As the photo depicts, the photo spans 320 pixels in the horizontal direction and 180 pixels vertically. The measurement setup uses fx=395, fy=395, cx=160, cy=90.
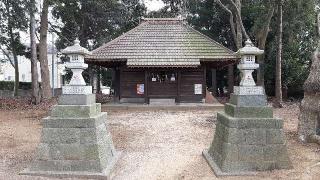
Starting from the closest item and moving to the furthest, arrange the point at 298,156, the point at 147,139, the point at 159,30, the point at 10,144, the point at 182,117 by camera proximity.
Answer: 1. the point at 298,156
2. the point at 10,144
3. the point at 147,139
4. the point at 182,117
5. the point at 159,30

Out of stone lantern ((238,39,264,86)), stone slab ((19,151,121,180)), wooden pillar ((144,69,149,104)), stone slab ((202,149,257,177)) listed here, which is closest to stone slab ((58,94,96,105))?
stone slab ((19,151,121,180))

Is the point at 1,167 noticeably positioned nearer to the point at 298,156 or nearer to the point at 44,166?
the point at 44,166

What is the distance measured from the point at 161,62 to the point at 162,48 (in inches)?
67.5

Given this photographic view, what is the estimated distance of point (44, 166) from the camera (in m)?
8.35

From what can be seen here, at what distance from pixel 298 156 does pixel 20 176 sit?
643 cm

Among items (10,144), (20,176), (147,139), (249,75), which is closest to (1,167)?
(20,176)

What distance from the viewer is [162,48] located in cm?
2352

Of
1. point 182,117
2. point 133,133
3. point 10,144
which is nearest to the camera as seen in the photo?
point 10,144

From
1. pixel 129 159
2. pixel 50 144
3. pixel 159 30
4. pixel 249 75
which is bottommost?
pixel 129 159

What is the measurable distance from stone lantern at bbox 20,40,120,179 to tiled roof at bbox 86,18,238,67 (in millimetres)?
13342

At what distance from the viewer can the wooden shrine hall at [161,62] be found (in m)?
22.4

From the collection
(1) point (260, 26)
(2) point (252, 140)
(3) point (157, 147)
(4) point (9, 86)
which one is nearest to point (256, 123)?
(2) point (252, 140)

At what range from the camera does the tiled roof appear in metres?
22.2

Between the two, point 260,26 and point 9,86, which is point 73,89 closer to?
point 260,26
